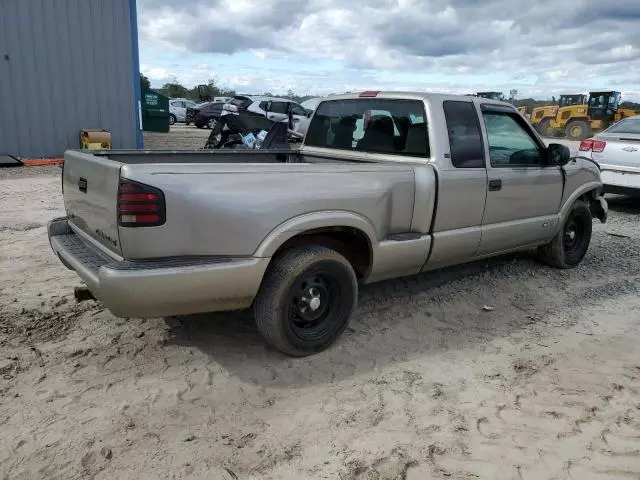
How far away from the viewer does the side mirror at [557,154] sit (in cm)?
496

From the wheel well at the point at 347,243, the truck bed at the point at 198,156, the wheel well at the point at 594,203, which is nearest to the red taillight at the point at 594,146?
the wheel well at the point at 594,203

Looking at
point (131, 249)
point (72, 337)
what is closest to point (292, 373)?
point (131, 249)

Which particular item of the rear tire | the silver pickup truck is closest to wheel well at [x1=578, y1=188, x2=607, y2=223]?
the silver pickup truck

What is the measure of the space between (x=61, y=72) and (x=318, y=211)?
456 inches

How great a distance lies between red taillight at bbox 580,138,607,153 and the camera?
8953mm

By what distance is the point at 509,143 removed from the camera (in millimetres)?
4887

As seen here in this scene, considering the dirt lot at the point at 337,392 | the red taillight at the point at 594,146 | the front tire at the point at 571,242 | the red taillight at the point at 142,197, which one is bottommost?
the dirt lot at the point at 337,392

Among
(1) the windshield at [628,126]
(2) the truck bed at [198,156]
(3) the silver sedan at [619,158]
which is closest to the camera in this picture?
(2) the truck bed at [198,156]

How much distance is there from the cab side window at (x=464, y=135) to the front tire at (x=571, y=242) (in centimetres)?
178

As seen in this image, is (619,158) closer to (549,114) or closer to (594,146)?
(594,146)

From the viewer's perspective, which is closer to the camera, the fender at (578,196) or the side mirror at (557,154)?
the side mirror at (557,154)

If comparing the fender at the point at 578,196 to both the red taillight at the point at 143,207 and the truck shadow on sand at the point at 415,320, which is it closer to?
the truck shadow on sand at the point at 415,320

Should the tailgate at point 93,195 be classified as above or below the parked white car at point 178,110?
below

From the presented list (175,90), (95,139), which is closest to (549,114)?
(95,139)
